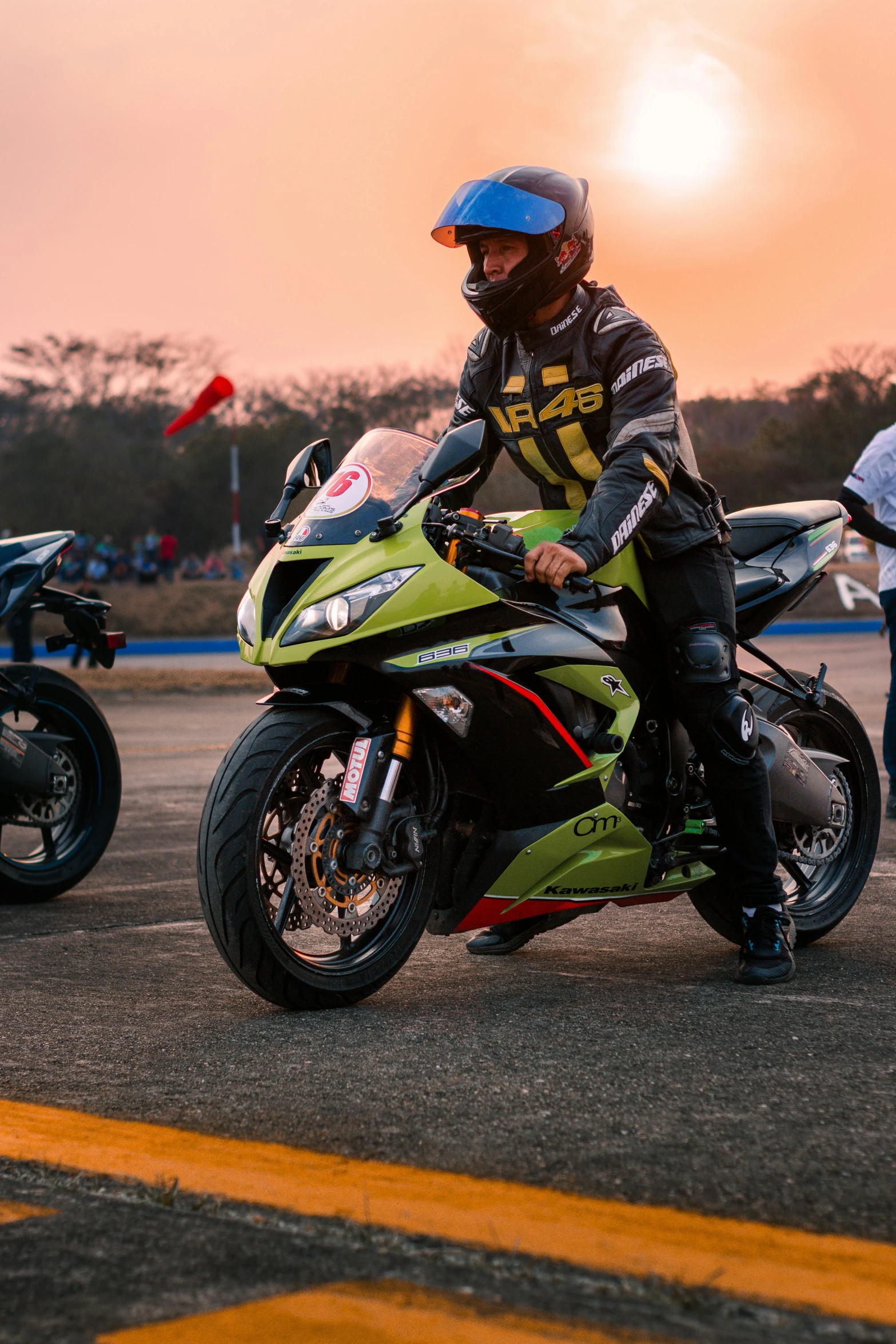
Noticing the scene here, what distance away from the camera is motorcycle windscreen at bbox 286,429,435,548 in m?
4.05

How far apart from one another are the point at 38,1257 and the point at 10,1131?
27.7 inches

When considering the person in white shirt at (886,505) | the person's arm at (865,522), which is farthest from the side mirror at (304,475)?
the person in white shirt at (886,505)

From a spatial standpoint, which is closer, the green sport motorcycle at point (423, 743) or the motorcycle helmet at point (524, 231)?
the green sport motorcycle at point (423, 743)

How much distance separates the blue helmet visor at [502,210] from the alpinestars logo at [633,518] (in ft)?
2.43

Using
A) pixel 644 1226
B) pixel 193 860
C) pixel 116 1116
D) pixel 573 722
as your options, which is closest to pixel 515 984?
pixel 573 722

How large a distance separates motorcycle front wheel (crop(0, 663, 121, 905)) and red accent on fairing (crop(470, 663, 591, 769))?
8.69ft

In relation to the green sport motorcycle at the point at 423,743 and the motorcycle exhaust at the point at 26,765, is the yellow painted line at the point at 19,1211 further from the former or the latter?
the motorcycle exhaust at the point at 26,765

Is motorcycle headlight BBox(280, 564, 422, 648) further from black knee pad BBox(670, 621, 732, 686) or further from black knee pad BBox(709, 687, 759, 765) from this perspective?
black knee pad BBox(709, 687, 759, 765)

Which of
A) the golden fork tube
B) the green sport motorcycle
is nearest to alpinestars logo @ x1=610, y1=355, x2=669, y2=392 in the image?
the green sport motorcycle

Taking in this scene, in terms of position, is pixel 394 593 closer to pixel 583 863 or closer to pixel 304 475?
pixel 304 475

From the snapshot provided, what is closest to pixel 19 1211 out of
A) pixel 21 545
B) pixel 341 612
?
pixel 341 612

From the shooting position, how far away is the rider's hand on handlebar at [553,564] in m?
3.91

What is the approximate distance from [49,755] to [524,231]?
3034 mm

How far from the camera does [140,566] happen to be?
46.2 meters
